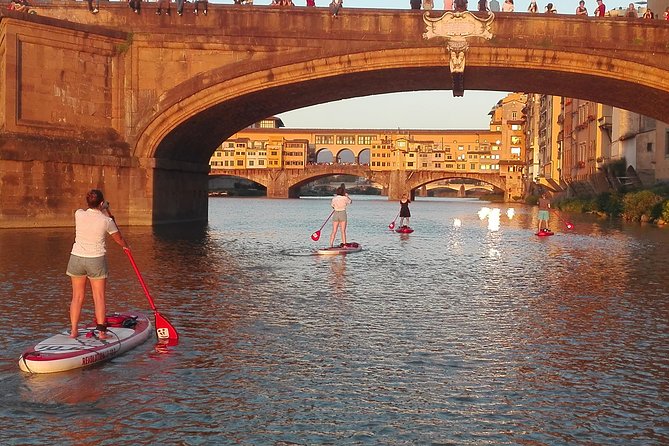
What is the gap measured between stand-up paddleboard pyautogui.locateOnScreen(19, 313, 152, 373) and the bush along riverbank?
34.0 meters

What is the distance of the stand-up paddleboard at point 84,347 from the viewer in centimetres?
727

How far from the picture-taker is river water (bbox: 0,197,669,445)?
5867mm

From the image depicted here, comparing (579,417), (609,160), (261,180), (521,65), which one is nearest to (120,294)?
(579,417)

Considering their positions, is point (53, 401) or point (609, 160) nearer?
point (53, 401)

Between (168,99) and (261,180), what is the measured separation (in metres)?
104

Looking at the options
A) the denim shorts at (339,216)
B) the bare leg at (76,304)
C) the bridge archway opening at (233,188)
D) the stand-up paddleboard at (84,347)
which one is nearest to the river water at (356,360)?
the stand-up paddleboard at (84,347)

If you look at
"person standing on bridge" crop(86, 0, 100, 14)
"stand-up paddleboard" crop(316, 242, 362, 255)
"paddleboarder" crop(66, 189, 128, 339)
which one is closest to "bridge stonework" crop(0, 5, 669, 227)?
"person standing on bridge" crop(86, 0, 100, 14)

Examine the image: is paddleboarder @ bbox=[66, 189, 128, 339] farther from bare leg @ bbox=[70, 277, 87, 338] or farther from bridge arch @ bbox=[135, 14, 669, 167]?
bridge arch @ bbox=[135, 14, 669, 167]

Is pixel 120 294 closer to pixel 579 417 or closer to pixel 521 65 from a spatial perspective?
pixel 579 417

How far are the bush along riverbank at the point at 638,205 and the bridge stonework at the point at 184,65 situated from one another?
420 inches

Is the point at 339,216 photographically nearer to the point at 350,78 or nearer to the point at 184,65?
the point at 350,78

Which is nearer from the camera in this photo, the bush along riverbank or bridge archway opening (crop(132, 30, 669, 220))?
bridge archway opening (crop(132, 30, 669, 220))

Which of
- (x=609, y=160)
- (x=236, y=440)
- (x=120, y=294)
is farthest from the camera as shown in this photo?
(x=609, y=160)

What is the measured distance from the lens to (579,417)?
6.17 m
